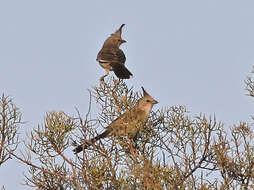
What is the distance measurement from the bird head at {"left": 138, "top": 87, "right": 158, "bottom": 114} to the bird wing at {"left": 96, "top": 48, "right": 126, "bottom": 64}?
241 cm

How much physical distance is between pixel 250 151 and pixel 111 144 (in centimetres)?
116

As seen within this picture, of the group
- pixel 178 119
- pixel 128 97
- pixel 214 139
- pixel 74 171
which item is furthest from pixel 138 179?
pixel 128 97

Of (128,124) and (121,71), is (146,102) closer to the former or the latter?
(128,124)

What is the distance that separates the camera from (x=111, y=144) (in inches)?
156

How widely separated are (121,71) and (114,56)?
3.21ft

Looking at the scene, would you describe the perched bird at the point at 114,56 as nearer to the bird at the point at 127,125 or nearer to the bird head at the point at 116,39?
the bird head at the point at 116,39

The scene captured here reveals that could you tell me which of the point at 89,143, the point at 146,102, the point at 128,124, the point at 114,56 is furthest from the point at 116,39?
the point at 89,143

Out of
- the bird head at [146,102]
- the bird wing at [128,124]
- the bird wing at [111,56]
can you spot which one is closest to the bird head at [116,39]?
the bird wing at [111,56]

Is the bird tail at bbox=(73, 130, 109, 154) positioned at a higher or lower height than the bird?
lower

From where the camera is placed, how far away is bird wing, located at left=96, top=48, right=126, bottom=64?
7.89m

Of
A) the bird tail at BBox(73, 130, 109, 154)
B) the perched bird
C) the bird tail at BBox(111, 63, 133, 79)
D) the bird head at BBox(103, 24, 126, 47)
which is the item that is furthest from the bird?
the bird head at BBox(103, 24, 126, 47)

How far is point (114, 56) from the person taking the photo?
26.5 feet

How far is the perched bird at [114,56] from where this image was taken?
725 cm

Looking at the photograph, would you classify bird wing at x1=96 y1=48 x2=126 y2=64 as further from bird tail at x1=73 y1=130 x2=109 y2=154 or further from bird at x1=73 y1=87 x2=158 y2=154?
bird tail at x1=73 y1=130 x2=109 y2=154
